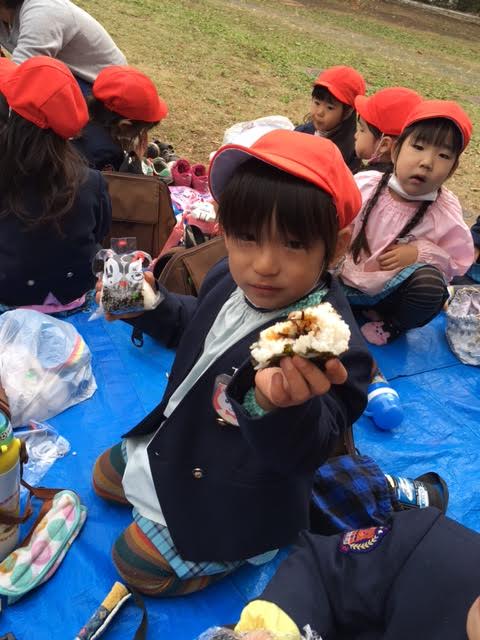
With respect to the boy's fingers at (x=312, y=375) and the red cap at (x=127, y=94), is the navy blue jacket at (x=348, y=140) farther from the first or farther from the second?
the boy's fingers at (x=312, y=375)

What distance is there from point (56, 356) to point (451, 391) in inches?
80.9

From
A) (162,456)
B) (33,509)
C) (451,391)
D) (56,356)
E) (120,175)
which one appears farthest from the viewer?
(120,175)

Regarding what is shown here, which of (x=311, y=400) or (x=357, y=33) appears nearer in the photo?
(x=311, y=400)

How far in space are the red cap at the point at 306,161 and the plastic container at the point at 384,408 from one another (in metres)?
1.46

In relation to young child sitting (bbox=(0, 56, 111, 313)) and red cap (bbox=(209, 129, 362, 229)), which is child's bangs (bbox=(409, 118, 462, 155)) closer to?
young child sitting (bbox=(0, 56, 111, 313))

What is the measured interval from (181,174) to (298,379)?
3.67m

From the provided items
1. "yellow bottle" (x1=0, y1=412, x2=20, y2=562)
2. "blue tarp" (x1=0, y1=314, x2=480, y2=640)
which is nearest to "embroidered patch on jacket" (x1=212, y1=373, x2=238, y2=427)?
"yellow bottle" (x1=0, y1=412, x2=20, y2=562)

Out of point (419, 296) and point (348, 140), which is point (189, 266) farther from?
point (348, 140)

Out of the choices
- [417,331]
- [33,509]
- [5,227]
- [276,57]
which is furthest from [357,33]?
[33,509]

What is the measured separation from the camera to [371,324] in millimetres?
3271

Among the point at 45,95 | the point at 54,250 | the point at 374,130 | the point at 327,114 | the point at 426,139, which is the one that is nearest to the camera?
the point at 45,95

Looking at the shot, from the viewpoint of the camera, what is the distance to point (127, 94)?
10.7 ft

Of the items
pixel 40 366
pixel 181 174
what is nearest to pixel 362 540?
pixel 40 366

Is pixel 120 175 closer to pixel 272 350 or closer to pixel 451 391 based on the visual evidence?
pixel 451 391
